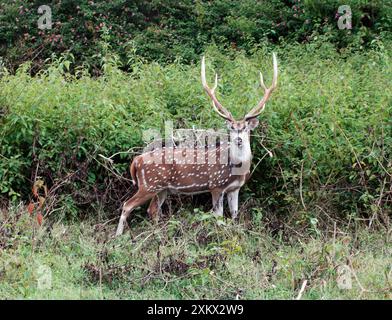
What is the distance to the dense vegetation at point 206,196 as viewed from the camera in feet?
27.9

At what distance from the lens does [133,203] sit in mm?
10359

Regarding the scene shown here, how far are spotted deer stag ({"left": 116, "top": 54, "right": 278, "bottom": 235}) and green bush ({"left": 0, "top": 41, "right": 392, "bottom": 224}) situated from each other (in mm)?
362

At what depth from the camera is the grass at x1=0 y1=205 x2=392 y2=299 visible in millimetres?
8219

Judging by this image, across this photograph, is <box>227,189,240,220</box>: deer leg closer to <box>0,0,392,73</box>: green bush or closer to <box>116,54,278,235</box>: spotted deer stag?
<box>116,54,278,235</box>: spotted deer stag

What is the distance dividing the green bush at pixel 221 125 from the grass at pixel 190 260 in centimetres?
53

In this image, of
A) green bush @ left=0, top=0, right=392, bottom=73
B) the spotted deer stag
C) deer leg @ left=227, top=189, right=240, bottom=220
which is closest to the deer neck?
the spotted deer stag

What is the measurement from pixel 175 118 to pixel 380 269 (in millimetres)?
3311

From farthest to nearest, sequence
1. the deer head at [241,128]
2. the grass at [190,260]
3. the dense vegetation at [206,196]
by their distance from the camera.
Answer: the deer head at [241,128], the dense vegetation at [206,196], the grass at [190,260]

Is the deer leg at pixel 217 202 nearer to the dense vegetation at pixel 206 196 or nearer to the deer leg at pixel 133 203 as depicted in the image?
the dense vegetation at pixel 206 196

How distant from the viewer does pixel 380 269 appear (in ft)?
28.5

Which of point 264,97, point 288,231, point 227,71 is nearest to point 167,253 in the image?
point 288,231

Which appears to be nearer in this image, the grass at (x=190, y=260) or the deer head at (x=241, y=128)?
the grass at (x=190, y=260)

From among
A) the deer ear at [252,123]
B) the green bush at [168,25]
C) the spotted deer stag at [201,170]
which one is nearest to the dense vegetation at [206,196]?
the spotted deer stag at [201,170]

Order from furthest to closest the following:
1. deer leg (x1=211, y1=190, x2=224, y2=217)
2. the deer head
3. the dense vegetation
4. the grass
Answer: deer leg (x1=211, y1=190, x2=224, y2=217) → the deer head → the dense vegetation → the grass
